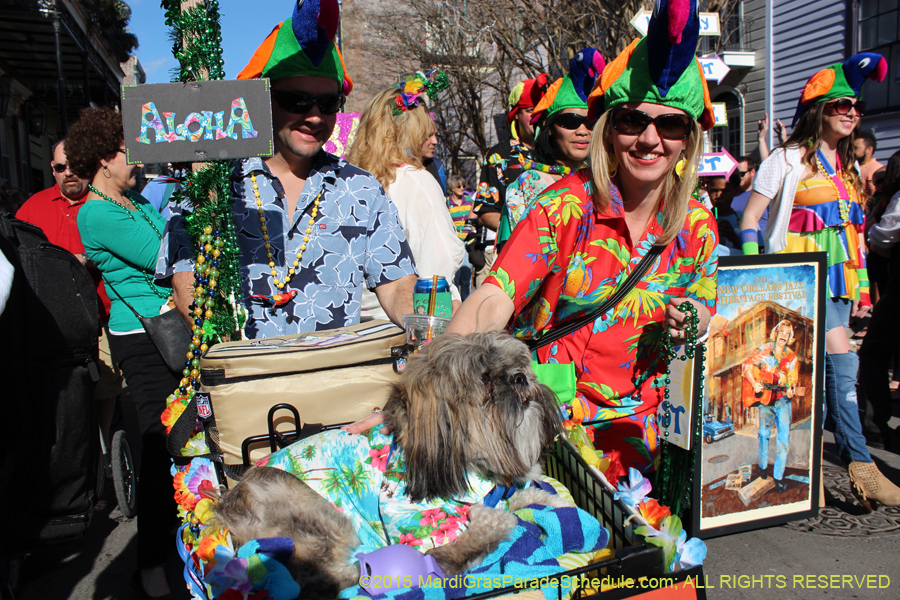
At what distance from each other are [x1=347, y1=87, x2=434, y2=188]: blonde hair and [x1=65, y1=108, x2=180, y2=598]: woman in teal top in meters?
1.43

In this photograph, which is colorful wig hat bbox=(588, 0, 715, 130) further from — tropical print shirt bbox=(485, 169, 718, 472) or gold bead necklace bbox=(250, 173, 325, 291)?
gold bead necklace bbox=(250, 173, 325, 291)

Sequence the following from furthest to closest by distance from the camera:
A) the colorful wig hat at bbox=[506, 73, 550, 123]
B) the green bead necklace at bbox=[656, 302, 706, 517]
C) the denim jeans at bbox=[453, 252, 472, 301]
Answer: the denim jeans at bbox=[453, 252, 472, 301], the colorful wig hat at bbox=[506, 73, 550, 123], the green bead necklace at bbox=[656, 302, 706, 517]

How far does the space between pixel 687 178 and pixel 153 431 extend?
8.93 ft

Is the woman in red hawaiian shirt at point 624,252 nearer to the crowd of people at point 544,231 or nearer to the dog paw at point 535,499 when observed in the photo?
the crowd of people at point 544,231

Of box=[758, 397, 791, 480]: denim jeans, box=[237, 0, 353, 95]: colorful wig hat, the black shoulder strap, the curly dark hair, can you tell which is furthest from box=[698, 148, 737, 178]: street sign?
the curly dark hair

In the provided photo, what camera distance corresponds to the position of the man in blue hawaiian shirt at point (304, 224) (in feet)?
7.79

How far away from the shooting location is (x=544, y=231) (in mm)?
1993

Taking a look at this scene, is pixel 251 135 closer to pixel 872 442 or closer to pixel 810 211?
pixel 810 211

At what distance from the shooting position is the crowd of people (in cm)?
205

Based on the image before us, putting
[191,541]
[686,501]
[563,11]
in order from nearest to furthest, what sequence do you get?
[191,541] → [686,501] → [563,11]

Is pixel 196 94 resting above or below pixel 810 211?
above

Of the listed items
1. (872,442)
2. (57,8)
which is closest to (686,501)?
(872,442)

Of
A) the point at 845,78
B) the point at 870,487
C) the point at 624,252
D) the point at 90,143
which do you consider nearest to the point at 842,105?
the point at 845,78

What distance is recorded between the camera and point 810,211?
4070mm
